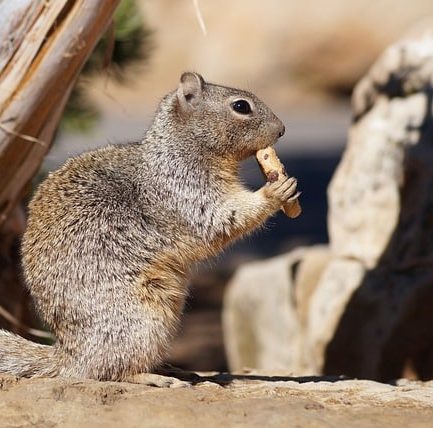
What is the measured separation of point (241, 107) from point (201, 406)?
6.21 ft

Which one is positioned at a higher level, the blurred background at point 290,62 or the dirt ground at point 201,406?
the blurred background at point 290,62

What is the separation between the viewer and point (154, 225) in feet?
19.3

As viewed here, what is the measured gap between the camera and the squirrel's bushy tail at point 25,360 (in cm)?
566

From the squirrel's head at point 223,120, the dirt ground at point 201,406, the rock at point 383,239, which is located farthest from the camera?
the rock at point 383,239

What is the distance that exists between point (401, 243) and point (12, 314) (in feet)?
9.42

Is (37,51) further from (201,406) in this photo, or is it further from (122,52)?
(201,406)

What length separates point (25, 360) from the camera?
571 cm

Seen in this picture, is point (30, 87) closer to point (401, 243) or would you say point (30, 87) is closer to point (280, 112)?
point (401, 243)

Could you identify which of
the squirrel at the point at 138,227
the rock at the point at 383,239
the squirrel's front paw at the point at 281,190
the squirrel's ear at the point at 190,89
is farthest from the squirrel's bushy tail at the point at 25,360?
the rock at the point at 383,239

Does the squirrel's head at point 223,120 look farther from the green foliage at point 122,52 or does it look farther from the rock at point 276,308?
the rock at point 276,308

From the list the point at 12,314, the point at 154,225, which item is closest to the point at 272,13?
the point at 12,314

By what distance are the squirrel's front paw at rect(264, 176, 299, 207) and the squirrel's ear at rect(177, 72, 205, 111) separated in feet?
2.13

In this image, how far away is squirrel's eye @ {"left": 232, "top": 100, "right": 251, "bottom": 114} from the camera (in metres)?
6.36

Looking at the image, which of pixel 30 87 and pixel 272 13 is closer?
pixel 30 87
